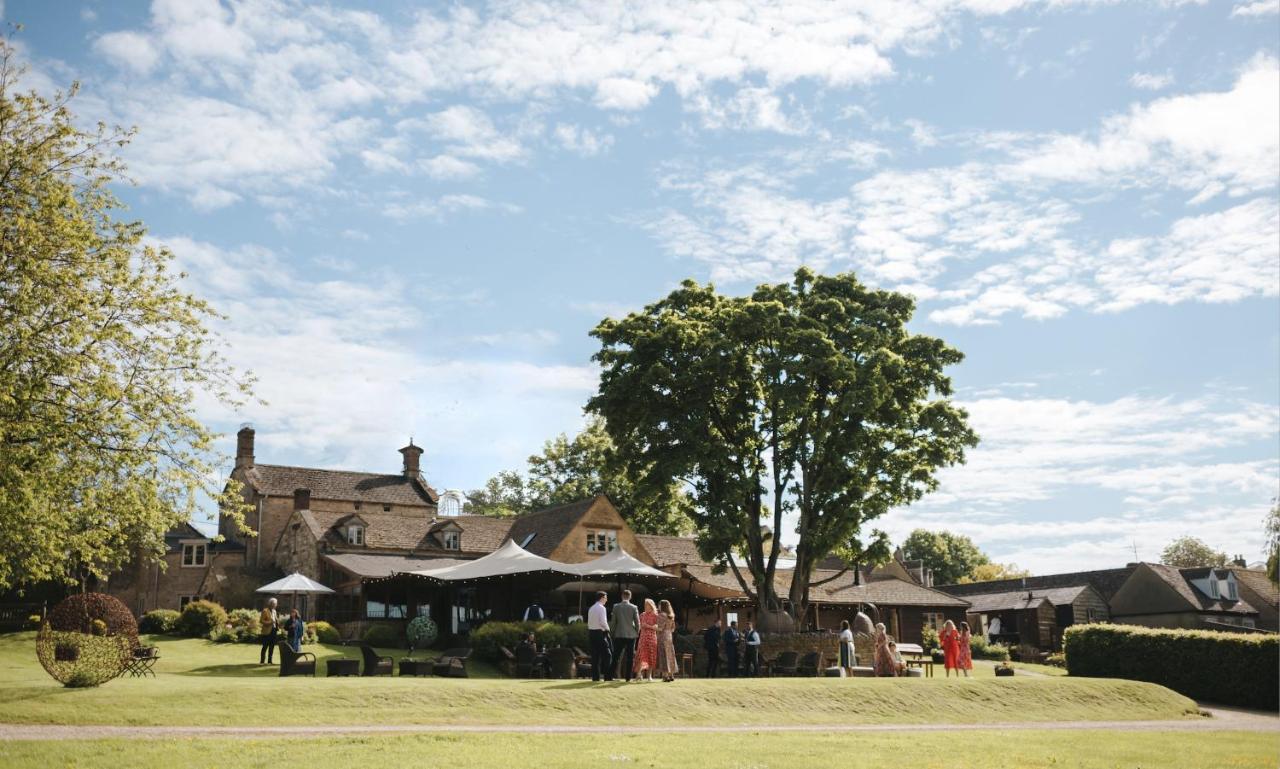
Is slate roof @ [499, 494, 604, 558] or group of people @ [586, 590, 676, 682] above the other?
slate roof @ [499, 494, 604, 558]

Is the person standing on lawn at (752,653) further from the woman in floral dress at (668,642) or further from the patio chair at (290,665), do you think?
the patio chair at (290,665)

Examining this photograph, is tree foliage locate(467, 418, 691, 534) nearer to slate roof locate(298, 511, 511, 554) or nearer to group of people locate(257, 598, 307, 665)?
slate roof locate(298, 511, 511, 554)

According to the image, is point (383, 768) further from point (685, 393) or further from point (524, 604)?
point (524, 604)

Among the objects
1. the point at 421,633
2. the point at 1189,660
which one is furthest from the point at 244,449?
the point at 1189,660

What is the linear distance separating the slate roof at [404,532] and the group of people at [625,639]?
29.6 m

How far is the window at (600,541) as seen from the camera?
169ft

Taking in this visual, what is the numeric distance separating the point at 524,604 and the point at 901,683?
23.2 m

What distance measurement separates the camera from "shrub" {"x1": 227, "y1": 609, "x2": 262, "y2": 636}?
1554 inches

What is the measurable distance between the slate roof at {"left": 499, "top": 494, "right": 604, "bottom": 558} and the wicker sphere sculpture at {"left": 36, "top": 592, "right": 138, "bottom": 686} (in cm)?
2834

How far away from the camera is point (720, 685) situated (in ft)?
78.0

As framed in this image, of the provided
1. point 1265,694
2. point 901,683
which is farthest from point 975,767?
point 1265,694

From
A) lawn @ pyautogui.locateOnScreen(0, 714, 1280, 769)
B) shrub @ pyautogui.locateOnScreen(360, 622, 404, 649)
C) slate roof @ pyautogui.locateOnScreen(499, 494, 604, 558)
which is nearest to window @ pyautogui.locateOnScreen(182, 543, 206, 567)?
slate roof @ pyautogui.locateOnScreen(499, 494, 604, 558)

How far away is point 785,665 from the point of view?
29828mm

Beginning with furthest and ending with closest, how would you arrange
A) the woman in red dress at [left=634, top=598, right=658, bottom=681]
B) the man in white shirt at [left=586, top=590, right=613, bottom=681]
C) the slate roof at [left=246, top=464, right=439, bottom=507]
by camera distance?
1. the slate roof at [left=246, top=464, right=439, bottom=507]
2. the woman in red dress at [left=634, top=598, right=658, bottom=681]
3. the man in white shirt at [left=586, top=590, right=613, bottom=681]
